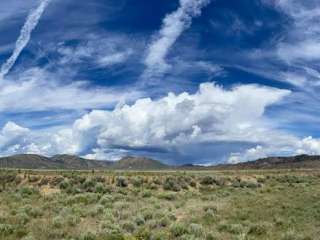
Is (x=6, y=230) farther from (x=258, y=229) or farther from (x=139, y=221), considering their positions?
(x=258, y=229)

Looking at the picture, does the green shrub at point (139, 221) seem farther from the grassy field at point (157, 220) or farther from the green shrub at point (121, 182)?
the green shrub at point (121, 182)

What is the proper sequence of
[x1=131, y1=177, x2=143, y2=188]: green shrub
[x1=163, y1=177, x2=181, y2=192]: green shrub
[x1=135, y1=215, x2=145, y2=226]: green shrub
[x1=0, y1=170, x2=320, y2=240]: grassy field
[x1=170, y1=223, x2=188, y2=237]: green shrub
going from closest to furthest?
[x1=0, y1=170, x2=320, y2=240]: grassy field, [x1=170, y1=223, x2=188, y2=237]: green shrub, [x1=135, y1=215, x2=145, y2=226]: green shrub, [x1=163, y1=177, x2=181, y2=192]: green shrub, [x1=131, y1=177, x2=143, y2=188]: green shrub

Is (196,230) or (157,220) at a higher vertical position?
(157,220)

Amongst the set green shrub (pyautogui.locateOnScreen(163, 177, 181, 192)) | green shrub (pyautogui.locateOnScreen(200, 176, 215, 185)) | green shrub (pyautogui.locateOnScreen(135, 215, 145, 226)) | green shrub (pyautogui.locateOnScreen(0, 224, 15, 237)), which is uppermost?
green shrub (pyautogui.locateOnScreen(200, 176, 215, 185))

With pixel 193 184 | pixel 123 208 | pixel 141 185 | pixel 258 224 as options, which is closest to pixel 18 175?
pixel 141 185

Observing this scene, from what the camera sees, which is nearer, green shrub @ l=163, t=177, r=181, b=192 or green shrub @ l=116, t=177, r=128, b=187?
green shrub @ l=163, t=177, r=181, b=192

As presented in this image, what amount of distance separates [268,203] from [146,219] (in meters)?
10.3

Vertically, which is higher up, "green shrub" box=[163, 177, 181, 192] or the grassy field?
"green shrub" box=[163, 177, 181, 192]

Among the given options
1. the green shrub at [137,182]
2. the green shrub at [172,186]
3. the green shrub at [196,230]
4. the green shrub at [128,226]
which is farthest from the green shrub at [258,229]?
the green shrub at [137,182]

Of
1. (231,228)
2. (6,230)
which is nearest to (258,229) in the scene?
(231,228)

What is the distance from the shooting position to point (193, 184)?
42.9 m

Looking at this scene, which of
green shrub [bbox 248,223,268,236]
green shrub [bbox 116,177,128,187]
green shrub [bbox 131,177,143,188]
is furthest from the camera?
green shrub [bbox 131,177,143,188]

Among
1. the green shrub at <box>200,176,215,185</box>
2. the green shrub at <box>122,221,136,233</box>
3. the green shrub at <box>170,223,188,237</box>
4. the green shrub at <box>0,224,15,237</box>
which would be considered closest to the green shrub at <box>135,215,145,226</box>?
the green shrub at <box>122,221,136,233</box>

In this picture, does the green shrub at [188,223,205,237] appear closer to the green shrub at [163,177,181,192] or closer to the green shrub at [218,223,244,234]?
the green shrub at [218,223,244,234]
